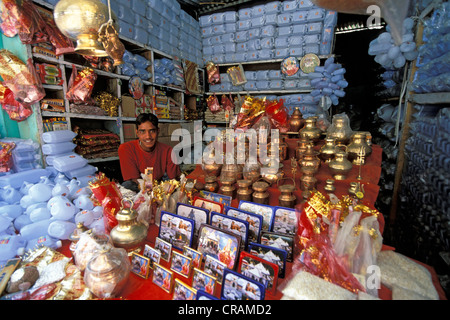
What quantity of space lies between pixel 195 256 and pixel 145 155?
169 centimetres

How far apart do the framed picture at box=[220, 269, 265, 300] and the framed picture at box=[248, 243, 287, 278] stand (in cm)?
19

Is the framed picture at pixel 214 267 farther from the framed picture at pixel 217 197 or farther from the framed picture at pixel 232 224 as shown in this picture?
the framed picture at pixel 217 197

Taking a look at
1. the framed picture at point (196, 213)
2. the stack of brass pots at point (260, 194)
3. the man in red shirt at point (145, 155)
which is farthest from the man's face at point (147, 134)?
the stack of brass pots at point (260, 194)

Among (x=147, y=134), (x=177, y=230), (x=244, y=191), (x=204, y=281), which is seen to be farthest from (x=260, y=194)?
(x=147, y=134)

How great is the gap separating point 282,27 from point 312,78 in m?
1.22

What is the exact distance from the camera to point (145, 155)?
2.43 m

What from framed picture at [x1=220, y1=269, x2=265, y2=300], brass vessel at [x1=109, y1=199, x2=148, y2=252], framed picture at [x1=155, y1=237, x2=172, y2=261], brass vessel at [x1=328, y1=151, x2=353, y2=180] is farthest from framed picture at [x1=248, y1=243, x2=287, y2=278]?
brass vessel at [x1=328, y1=151, x2=353, y2=180]

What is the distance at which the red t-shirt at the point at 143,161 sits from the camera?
233 centimetres

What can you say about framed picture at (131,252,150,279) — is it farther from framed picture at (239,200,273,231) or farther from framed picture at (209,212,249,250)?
framed picture at (239,200,273,231)

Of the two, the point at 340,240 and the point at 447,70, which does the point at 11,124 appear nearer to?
the point at 340,240

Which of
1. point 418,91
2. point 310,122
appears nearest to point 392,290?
point 310,122

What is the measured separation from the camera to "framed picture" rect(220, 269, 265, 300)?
30.0 inches

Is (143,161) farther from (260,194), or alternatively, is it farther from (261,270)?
(261,270)

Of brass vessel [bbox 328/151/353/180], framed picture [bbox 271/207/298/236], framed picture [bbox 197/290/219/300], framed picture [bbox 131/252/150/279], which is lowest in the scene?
framed picture [bbox 131/252/150/279]
